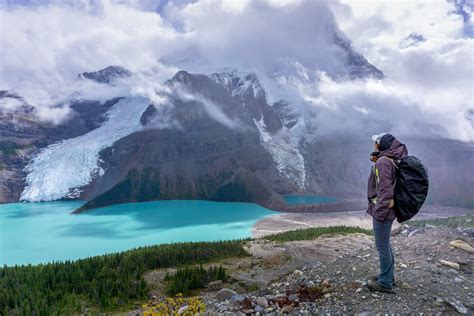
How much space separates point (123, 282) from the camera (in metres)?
11.2

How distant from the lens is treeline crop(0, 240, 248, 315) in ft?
30.5

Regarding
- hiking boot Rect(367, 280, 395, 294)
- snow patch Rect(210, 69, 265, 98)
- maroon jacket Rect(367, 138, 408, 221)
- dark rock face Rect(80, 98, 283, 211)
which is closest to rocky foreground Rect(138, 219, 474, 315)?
hiking boot Rect(367, 280, 395, 294)

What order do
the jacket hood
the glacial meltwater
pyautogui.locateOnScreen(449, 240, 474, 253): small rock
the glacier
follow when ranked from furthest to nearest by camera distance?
the glacier → the glacial meltwater → pyautogui.locateOnScreen(449, 240, 474, 253): small rock → the jacket hood

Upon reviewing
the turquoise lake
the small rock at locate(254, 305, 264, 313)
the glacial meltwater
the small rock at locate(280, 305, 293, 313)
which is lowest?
the glacial meltwater

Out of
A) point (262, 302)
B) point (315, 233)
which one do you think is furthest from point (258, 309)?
point (315, 233)

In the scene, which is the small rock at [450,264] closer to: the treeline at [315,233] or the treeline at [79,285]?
the treeline at [79,285]

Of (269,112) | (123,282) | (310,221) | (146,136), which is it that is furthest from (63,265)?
(269,112)

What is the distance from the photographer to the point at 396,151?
20.2 ft

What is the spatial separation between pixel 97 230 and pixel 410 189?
68291 millimetres

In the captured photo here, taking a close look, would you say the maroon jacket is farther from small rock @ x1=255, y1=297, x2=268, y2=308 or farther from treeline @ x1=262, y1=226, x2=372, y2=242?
treeline @ x1=262, y1=226, x2=372, y2=242

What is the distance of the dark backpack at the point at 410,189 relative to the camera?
5.86 metres

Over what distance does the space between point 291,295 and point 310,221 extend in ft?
267

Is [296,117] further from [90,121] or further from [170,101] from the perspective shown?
[90,121]

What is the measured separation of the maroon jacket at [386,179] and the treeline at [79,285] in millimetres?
7326
